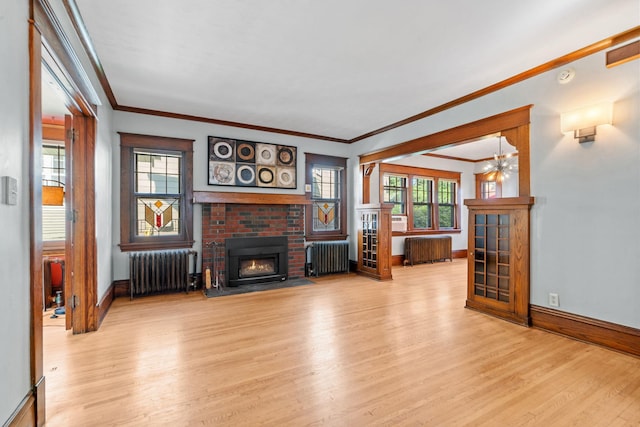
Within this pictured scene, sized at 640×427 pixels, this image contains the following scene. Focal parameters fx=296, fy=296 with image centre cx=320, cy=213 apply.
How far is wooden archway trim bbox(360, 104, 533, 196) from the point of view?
3.35 m

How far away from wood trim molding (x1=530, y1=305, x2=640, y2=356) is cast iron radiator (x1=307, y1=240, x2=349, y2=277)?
3.42 m

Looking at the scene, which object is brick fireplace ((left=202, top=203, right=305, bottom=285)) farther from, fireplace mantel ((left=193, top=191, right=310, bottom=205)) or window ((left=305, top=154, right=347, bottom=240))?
window ((left=305, top=154, right=347, bottom=240))

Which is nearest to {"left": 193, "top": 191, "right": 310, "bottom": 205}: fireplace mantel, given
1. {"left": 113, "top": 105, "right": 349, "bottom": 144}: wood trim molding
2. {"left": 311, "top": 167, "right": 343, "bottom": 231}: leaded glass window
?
{"left": 311, "top": 167, "right": 343, "bottom": 231}: leaded glass window

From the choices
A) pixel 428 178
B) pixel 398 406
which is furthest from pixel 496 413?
pixel 428 178

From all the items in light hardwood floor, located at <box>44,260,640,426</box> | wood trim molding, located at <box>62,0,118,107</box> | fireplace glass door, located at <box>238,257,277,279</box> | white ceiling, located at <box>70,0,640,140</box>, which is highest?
white ceiling, located at <box>70,0,640,140</box>

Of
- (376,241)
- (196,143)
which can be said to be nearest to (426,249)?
(376,241)

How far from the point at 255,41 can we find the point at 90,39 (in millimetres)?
1480

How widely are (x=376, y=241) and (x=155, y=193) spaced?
12.8 ft

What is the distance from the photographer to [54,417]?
178 cm

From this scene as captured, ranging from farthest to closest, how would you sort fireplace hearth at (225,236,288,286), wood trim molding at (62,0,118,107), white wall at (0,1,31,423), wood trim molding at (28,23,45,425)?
fireplace hearth at (225,236,288,286) → wood trim molding at (62,0,118,107) → wood trim molding at (28,23,45,425) → white wall at (0,1,31,423)

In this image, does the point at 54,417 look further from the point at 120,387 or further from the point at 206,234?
the point at 206,234

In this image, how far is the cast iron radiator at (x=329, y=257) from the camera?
586 cm

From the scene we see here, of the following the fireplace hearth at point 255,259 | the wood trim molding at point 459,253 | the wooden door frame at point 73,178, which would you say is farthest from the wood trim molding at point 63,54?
the wood trim molding at point 459,253

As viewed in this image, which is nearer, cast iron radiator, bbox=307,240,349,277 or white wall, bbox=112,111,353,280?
white wall, bbox=112,111,353,280
